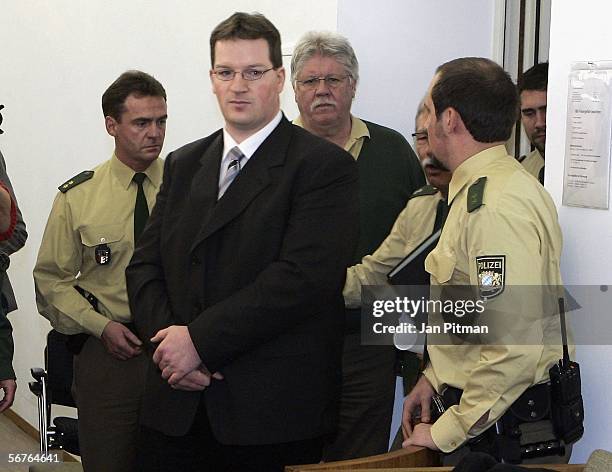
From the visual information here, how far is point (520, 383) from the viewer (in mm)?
2221

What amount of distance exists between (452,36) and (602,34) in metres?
1.75

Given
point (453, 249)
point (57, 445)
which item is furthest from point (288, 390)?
point (57, 445)

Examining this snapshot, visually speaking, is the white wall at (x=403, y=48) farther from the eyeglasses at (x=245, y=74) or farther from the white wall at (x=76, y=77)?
the eyeglasses at (x=245, y=74)

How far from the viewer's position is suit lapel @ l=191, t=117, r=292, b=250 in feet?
7.94

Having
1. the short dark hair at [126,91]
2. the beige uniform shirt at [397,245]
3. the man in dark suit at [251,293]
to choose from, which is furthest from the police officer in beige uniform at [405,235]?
the short dark hair at [126,91]

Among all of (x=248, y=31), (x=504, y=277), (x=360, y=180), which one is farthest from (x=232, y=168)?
(x=360, y=180)

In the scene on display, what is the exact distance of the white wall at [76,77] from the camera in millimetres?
4664

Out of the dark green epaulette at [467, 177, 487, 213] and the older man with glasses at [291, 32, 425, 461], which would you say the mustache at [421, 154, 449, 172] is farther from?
the dark green epaulette at [467, 177, 487, 213]

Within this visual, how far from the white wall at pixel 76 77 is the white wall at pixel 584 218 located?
163 centimetres

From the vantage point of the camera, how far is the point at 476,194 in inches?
90.9

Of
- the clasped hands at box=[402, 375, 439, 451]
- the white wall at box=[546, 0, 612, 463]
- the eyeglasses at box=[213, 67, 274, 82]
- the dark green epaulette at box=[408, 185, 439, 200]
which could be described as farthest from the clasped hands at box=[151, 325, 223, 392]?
the dark green epaulette at box=[408, 185, 439, 200]

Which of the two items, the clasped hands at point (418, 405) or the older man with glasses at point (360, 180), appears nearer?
the clasped hands at point (418, 405)

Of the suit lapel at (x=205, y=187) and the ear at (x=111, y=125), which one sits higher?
the ear at (x=111, y=125)

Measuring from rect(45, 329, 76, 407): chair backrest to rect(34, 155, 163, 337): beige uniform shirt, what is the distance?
0.43ft
